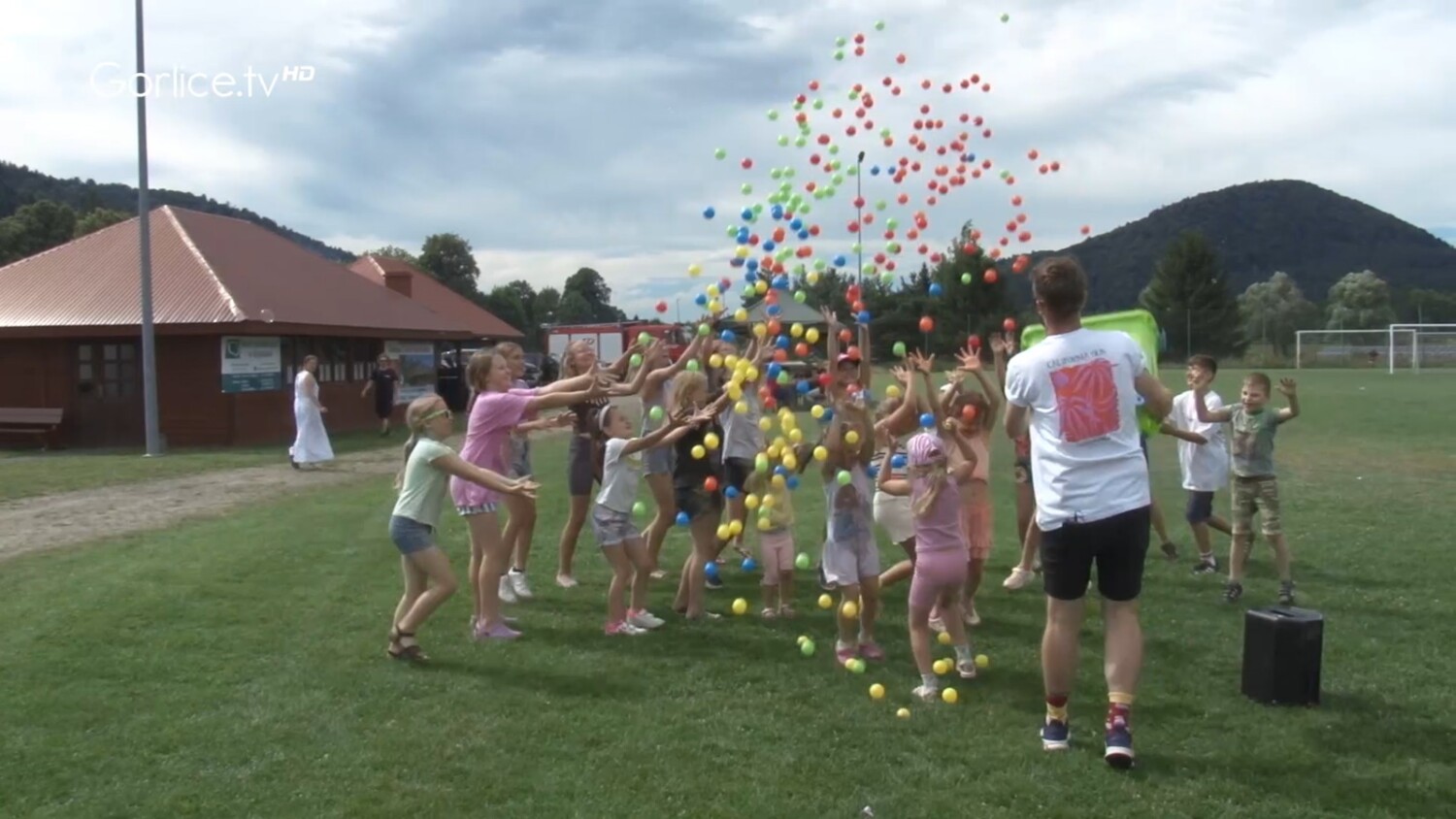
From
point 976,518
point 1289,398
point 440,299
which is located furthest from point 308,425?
point 440,299

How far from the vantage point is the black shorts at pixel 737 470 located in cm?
757

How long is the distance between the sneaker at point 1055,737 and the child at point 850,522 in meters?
1.36

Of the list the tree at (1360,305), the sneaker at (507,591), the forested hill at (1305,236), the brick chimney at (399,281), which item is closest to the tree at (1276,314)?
the tree at (1360,305)

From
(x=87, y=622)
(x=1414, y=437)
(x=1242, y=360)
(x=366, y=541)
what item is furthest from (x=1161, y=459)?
(x=1242, y=360)

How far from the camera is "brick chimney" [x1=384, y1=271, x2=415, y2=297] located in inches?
1398

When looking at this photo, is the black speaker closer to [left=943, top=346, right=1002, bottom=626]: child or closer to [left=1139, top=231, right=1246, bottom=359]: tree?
[left=943, top=346, right=1002, bottom=626]: child

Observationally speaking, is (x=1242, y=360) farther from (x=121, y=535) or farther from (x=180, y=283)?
(x=121, y=535)

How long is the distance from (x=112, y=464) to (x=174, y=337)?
4898 mm

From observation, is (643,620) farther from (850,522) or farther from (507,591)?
(850,522)

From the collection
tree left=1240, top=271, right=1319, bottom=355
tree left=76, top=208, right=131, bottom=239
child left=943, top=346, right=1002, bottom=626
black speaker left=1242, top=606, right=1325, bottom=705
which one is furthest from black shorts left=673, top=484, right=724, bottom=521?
A: tree left=1240, top=271, right=1319, bottom=355

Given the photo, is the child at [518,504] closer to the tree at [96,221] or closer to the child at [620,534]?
the child at [620,534]

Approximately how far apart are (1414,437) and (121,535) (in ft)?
62.9

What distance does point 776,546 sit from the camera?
22.3 feet

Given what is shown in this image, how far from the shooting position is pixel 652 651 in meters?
6.30
